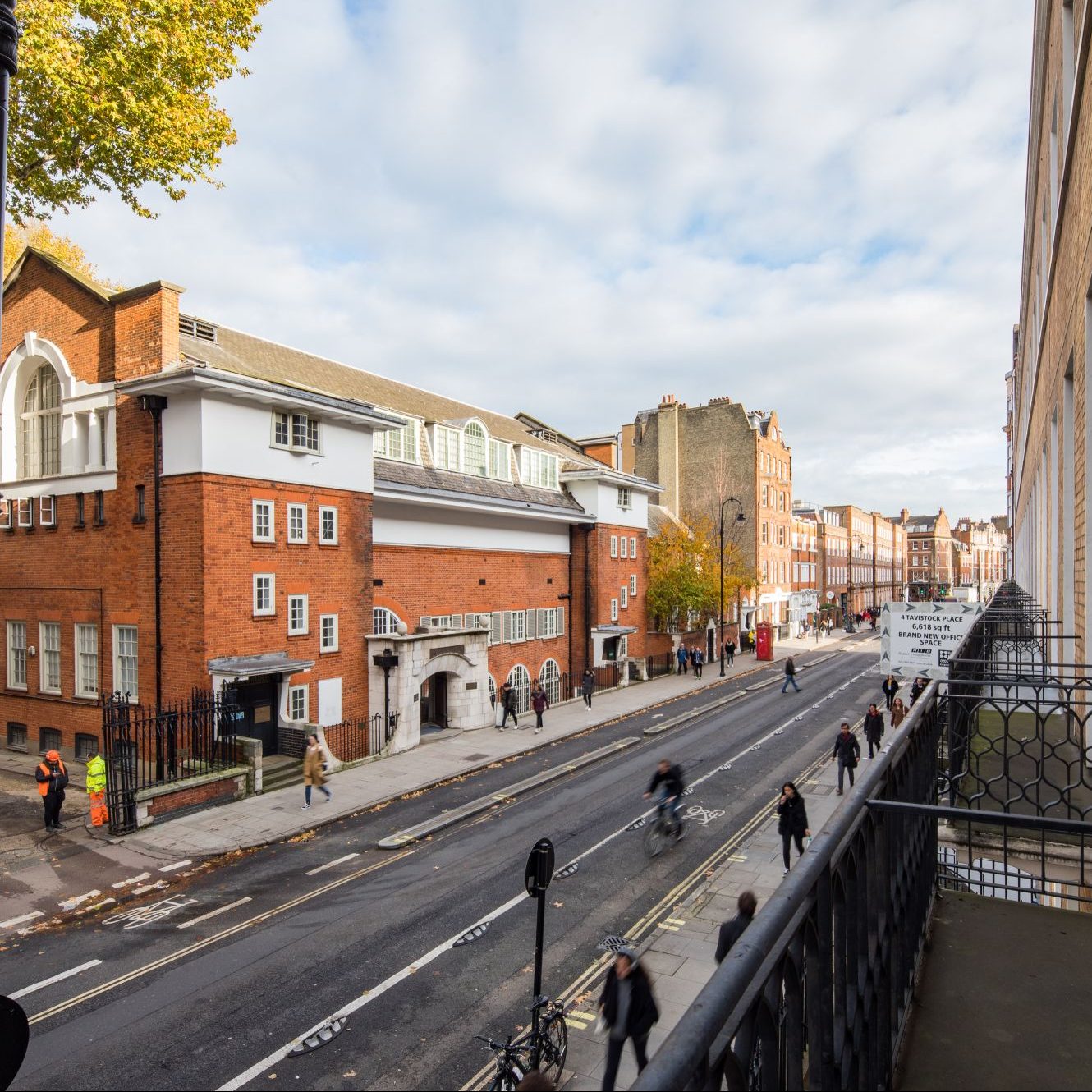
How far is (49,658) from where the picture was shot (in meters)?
23.7

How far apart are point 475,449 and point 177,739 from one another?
17.3 metres

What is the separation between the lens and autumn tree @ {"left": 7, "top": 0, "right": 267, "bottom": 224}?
14484 mm

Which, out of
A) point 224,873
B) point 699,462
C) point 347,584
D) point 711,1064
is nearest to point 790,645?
point 699,462

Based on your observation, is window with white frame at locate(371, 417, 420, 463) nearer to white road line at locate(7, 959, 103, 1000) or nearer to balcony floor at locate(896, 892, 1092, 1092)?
white road line at locate(7, 959, 103, 1000)

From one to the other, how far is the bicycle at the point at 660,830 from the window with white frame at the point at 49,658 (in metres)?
19.6

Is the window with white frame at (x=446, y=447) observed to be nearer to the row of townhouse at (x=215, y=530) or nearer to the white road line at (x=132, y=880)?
the row of townhouse at (x=215, y=530)

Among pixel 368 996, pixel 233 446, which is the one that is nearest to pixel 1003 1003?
pixel 368 996

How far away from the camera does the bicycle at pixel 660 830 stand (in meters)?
14.8

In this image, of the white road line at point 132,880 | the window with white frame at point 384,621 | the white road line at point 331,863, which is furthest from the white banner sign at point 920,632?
the window with white frame at point 384,621

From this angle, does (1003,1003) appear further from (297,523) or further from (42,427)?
(42,427)

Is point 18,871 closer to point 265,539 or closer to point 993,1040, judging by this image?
point 265,539

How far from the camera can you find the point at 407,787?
19797 millimetres

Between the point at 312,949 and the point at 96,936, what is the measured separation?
360 centimetres

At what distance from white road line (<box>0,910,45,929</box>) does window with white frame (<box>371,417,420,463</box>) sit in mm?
17515
